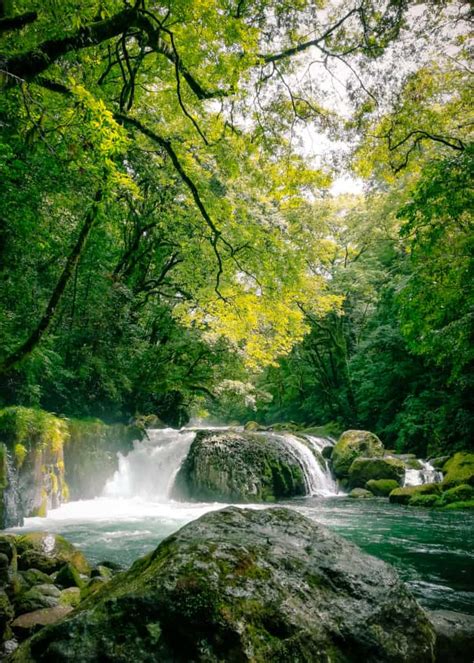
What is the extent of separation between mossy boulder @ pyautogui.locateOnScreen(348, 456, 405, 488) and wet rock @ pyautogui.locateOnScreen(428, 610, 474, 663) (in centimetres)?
1133

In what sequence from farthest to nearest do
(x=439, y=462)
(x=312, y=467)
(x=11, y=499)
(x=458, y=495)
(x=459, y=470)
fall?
(x=312, y=467), (x=439, y=462), (x=459, y=470), (x=458, y=495), (x=11, y=499)

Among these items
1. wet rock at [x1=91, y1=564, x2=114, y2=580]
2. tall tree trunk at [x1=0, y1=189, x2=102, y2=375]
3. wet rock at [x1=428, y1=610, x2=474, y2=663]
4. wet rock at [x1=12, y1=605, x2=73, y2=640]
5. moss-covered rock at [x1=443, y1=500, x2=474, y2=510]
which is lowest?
moss-covered rock at [x1=443, y1=500, x2=474, y2=510]

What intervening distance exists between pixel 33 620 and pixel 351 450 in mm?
13379

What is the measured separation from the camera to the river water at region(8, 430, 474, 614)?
5.67 meters

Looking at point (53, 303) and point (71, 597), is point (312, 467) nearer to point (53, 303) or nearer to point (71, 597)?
point (71, 597)

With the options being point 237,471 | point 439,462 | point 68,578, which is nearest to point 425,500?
point 439,462

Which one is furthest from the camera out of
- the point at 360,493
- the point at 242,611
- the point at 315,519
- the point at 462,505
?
the point at 360,493

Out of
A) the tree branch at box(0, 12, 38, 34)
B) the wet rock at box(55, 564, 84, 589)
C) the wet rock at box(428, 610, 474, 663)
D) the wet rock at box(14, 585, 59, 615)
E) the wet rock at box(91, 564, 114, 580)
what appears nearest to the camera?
the wet rock at box(428, 610, 474, 663)

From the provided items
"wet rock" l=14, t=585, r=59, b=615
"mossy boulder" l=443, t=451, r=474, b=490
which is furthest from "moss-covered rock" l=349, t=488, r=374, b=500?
"wet rock" l=14, t=585, r=59, b=615

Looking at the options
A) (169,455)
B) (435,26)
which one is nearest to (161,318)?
(169,455)

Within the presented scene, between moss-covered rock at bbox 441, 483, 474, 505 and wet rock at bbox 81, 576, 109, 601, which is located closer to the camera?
wet rock at bbox 81, 576, 109, 601

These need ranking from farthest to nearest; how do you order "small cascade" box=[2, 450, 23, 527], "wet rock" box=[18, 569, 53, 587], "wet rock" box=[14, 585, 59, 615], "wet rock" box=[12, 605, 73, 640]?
1. "small cascade" box=[2, 450, 23, 527]
2. "wet rock" box=[18, 569, 53, 587]
3. "wet rock" box=[14, 585, 59, 615]
4. "wet rock" box=[12, 605, 73, 640]

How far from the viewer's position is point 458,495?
10688 mm

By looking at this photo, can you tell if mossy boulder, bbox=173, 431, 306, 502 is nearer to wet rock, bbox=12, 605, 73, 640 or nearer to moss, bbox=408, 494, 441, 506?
moss, bbox=408, 494, 441, 506
